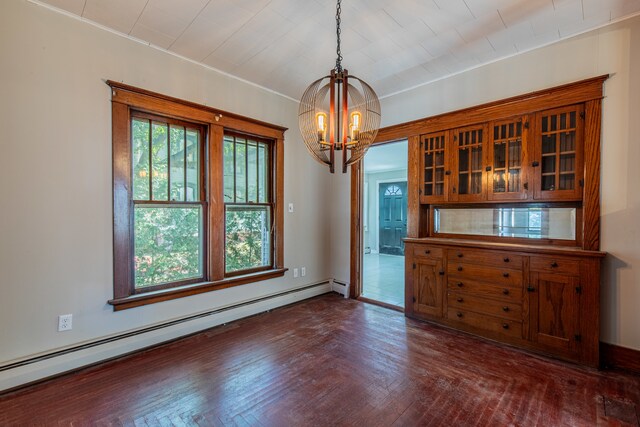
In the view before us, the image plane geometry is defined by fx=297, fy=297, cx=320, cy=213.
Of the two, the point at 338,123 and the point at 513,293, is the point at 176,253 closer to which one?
the point at 338,123

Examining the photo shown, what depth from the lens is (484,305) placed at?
3.00 meters

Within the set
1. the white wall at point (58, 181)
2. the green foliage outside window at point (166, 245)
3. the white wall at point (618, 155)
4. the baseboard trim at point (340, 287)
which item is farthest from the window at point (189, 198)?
the white wall at point (618, 155)

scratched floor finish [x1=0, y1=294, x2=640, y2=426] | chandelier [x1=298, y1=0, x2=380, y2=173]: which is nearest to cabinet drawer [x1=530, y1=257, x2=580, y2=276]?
scratched floor finish [x1=0, y1=294, x2=640, y2=426]

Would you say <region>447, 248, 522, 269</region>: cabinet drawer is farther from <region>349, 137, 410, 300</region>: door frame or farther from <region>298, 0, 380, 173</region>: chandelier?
<region>298, 0, 380, 173</region>: chandelier

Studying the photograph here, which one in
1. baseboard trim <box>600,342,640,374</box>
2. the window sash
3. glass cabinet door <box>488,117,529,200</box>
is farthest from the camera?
glass cabinet door <box>488,117,529,200</box>

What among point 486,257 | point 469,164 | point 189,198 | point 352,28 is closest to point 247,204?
point 189,198

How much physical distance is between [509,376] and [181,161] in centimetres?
352

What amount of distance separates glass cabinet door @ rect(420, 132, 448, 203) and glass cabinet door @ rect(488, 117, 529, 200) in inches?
19.6

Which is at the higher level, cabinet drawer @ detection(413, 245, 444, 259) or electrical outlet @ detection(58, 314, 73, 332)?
cabinet drawer @ detection(413, 245, 444, 259)

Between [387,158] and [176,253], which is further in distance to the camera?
[387,158]

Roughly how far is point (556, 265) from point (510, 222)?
2.26 feet

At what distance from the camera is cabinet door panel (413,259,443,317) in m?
3.34

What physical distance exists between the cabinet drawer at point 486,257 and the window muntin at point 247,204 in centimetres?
224

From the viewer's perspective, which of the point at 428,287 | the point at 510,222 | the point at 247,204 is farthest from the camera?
the point at 247,204
